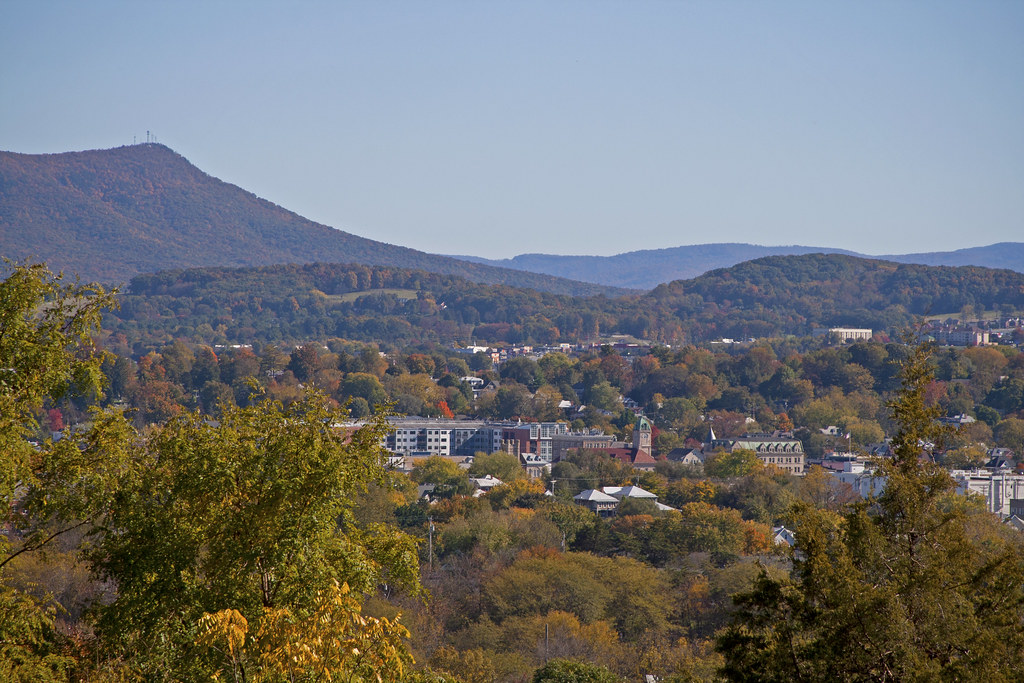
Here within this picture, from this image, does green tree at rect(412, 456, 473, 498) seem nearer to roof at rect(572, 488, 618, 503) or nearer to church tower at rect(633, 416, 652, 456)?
roof at rect(572, 488, 618, 503)

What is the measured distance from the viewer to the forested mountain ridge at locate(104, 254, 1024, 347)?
167 metres

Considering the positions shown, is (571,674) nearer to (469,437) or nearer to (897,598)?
(897,598)

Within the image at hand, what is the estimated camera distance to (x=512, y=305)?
187 m

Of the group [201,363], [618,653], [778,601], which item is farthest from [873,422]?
[778,601]

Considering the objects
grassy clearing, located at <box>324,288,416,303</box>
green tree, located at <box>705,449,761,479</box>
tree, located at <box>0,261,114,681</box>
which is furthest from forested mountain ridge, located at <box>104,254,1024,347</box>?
tree, located at <box>0,261,114,681</box>

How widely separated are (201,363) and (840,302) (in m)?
116

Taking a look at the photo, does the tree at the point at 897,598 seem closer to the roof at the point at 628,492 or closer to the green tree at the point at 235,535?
the green tree at the point at 235,535

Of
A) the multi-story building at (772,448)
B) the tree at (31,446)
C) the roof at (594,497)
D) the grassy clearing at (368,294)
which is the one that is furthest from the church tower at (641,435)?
the grassy clearing at (368,294)

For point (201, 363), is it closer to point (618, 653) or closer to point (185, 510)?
point (618, 653)

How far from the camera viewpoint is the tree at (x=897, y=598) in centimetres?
909

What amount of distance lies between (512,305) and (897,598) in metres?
178

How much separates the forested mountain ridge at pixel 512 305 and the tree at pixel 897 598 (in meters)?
148

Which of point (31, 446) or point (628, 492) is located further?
point (628, 492)

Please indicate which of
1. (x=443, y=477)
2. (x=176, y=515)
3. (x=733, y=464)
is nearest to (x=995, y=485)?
(x=733, y=464)
